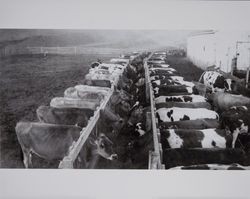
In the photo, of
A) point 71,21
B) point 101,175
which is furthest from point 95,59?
point 101,175

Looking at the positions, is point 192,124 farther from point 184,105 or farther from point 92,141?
point 92,141

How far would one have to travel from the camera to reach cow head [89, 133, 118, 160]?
8.95 feet

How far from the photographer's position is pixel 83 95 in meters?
Answer: 2.85

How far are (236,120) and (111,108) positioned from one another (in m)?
1.08

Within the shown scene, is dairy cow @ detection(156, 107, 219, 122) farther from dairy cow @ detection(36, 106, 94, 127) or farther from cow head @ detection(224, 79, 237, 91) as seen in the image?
dairy cow @ detection(36, 106, 94, 127)

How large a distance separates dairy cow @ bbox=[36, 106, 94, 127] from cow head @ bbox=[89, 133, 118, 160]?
0.57ft

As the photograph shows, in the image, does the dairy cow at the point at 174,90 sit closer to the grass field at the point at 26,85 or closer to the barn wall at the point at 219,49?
the barn wall at the point at 219,49

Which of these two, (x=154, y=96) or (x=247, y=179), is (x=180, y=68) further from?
(x=247, y=179)

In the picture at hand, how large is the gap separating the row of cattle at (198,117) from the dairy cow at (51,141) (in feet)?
1.71

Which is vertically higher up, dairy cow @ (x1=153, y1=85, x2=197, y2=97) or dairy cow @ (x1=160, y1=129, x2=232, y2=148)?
dairy cow @ (x1=153, y1=85, x2=197, y2=97)

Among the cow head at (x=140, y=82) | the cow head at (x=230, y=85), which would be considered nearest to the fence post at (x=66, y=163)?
the cow head at (x=140, y=82)

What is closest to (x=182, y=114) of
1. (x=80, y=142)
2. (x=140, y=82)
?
(x=140, y=82)

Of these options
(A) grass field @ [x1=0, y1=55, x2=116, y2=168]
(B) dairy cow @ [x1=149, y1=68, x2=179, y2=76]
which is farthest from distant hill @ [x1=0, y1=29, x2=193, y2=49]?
(B) dairy cow @ [x1=149, y1=68, x2=179, y2=76]

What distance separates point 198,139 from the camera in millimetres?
2691
